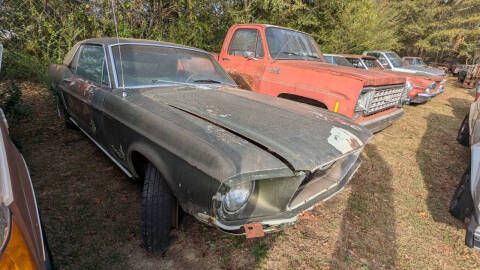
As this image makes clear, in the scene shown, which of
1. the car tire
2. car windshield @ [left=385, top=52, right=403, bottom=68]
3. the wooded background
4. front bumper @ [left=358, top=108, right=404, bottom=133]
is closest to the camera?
front bumper @ [left=358, top=108, right=404, bottom=133]

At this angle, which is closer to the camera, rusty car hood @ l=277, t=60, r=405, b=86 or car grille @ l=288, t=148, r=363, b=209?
car grille @ l=288, t=148, r=363, b=209

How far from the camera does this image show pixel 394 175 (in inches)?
141

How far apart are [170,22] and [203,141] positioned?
8116 millimetres

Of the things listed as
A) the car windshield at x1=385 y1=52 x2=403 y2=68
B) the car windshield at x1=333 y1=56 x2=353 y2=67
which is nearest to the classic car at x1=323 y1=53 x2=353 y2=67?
the car windshield at x1=333 y1=56 x2=353 y2=67

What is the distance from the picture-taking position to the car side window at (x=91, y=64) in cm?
260

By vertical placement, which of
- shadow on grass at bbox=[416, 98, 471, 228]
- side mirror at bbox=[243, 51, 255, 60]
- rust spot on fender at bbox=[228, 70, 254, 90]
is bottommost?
shadow on grass at bbox=[416, 98, 471, 228]

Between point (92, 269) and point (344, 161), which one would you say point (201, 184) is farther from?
point (344, 161)

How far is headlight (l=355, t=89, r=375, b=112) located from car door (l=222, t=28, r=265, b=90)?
1.46m

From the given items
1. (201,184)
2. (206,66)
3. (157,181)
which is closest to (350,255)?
(201,184)

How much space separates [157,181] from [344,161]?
63.6 inches

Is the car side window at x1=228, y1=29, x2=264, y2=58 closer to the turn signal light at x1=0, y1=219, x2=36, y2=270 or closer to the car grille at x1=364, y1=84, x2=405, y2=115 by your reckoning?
the car grille at x1=364, y1=84, x2=405, y2=115

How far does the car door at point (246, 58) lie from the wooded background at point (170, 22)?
15.0ft

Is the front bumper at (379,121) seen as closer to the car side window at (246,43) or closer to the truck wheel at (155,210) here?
the car side window at (246,43)

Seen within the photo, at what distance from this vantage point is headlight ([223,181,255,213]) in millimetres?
1439
